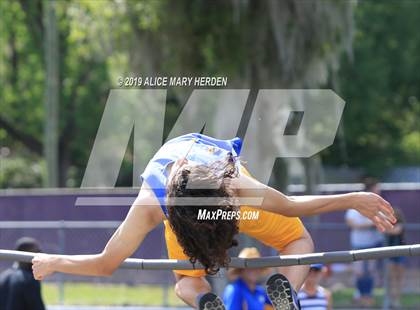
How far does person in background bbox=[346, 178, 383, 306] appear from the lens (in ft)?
36.1

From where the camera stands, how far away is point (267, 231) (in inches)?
192

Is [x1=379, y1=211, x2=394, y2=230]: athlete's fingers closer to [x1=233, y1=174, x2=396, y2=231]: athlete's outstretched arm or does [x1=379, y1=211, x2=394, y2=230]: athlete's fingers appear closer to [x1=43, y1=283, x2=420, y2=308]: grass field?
[x1=233, y1=174, x2=396, y2=231]: athlete's outstretched arm

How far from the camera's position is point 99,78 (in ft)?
91.2

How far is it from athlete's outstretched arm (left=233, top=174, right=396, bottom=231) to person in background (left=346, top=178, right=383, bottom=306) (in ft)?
20.6

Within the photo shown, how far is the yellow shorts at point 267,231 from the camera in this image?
4.80 m

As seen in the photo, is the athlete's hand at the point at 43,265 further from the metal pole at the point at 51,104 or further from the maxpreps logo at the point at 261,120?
the metal pole at the point at 51,104

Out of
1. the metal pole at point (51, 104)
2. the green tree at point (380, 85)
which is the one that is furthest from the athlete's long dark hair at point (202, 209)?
the green tree at point (380, 85)

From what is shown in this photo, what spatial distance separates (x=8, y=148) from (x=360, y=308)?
21721 millimetres

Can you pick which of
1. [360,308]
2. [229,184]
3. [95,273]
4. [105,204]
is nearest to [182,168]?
[229,184]

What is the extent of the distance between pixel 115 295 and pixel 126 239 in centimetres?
825

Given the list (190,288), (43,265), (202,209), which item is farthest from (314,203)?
(43,265)

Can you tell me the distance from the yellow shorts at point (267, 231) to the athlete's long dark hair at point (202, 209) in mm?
312

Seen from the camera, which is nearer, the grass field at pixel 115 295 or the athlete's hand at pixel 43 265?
the athlete's hand at pixel 43 265

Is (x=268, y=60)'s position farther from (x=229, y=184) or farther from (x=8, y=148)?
(x=8, y=148)
